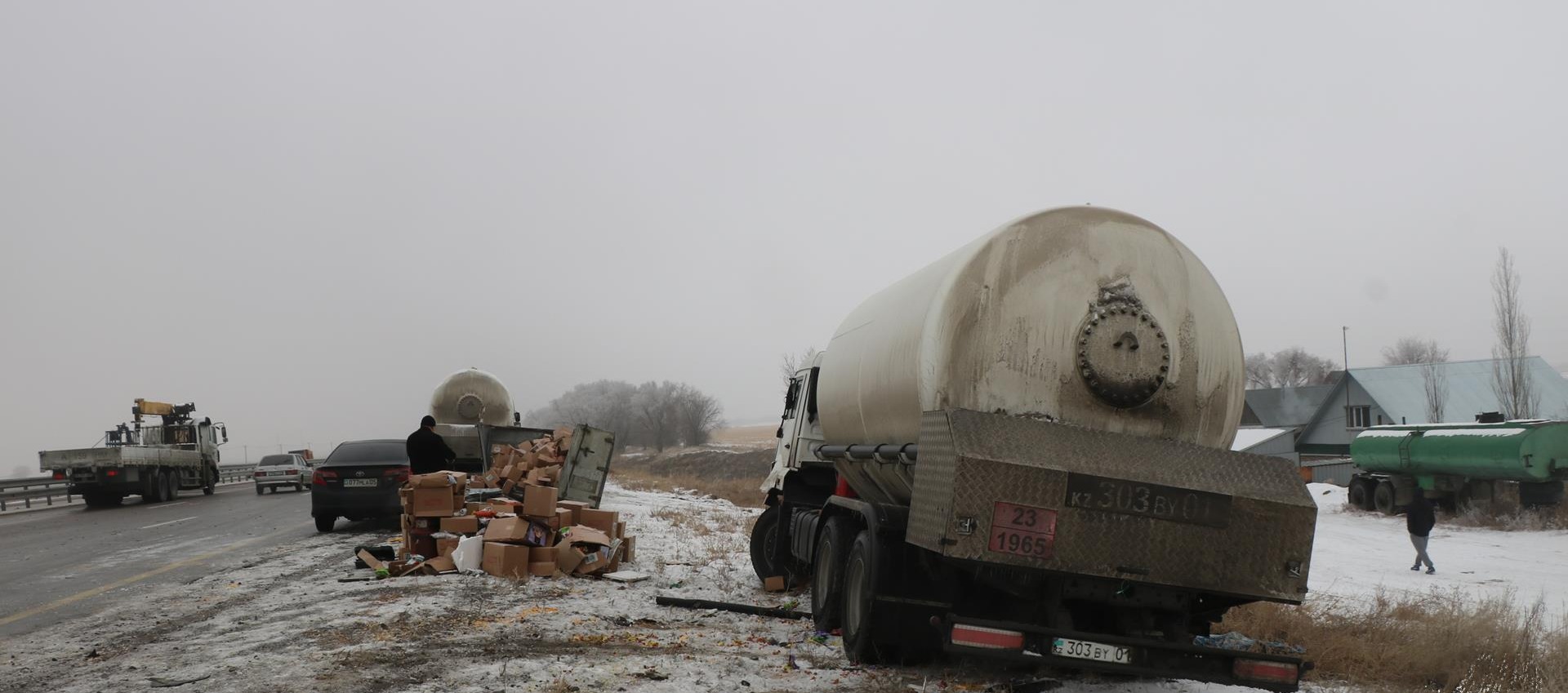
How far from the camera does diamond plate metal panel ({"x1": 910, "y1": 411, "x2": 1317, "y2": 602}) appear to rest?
5.35m

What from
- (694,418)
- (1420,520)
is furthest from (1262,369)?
(1420,520)

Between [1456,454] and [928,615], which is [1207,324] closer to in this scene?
[928,615]

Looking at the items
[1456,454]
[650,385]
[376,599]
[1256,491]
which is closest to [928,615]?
[1256,491]

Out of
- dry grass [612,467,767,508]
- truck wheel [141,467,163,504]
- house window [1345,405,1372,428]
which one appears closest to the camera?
truck wheel [141,467,163,504]

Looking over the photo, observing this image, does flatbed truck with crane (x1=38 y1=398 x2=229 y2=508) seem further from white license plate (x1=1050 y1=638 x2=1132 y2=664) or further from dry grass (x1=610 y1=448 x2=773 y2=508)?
white license plate (x1=1050 y1=638 x2=1132 y2=664)

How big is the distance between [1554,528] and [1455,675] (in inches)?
886

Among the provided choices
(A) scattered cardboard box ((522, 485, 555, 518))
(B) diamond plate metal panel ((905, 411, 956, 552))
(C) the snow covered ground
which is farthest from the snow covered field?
(C) the snow covered ground

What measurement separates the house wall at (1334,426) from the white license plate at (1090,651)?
5093 cm

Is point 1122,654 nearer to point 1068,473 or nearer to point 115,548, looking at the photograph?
point 1068,473

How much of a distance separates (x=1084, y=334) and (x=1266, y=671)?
2.19 m

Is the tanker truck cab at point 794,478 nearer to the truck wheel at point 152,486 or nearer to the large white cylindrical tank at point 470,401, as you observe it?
the large white cylindrical tank at point 470,401

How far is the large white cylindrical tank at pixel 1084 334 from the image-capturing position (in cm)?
617

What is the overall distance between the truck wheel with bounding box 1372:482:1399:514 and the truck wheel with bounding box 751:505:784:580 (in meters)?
26.4

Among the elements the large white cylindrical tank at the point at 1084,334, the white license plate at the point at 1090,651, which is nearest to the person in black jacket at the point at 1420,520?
the large white cylindrical tank at the point at 1084,334
